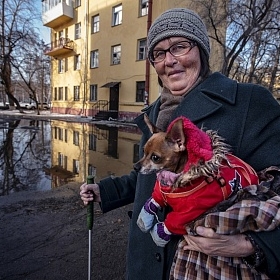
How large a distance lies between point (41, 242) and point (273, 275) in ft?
10.8

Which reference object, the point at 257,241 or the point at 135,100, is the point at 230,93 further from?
the point at 135,100

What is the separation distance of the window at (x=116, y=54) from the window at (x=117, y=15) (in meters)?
2.20

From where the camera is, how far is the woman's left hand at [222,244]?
1.09m

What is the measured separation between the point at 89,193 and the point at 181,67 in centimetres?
109

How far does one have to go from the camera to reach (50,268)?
10.2 ft

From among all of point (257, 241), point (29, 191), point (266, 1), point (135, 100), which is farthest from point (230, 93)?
point (135, 100)

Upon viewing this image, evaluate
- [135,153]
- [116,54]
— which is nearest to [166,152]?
[135,153]

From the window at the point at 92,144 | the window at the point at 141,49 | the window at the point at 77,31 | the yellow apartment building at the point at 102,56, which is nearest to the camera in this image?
the window at the point at 92,144

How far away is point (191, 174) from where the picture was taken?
117 centimetres

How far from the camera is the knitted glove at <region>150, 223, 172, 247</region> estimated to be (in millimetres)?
1295

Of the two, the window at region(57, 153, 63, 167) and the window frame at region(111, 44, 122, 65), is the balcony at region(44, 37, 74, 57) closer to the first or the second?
the window frame at region(111, 44, 122, 65)

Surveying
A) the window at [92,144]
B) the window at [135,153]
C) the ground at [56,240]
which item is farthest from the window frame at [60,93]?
the ground at [56,240]

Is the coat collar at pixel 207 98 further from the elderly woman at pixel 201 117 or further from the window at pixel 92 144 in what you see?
the window at pixel 92 144

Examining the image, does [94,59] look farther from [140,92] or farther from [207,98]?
[207,98]
